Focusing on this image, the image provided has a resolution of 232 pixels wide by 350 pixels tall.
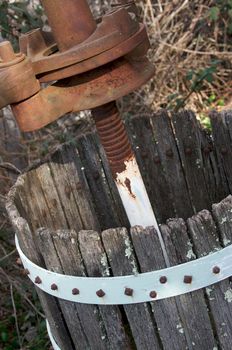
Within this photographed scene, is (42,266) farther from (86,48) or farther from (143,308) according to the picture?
(86,48)

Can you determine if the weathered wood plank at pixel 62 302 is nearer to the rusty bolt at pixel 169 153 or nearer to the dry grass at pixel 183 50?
the rusty bolt at pixel 169 153

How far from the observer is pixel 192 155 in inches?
96.1

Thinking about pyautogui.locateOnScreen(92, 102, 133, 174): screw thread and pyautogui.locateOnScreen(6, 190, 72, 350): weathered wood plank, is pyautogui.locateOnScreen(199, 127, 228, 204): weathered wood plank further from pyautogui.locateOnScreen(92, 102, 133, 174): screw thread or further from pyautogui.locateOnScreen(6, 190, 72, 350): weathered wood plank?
pyautogui.locateOnScreen(6, 190, 72, 350): weathered wood plank

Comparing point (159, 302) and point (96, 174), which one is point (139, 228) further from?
point (96, 174)

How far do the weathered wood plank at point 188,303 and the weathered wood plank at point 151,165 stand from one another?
927mm

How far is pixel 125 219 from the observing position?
253 cm

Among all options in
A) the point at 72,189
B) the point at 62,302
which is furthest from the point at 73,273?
the point at 72,189

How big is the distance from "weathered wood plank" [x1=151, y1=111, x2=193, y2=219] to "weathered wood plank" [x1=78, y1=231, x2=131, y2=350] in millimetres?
906

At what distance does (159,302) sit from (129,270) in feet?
0.43

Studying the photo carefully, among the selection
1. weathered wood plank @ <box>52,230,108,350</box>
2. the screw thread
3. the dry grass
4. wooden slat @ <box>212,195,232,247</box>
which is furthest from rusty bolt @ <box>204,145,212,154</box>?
the dry grass

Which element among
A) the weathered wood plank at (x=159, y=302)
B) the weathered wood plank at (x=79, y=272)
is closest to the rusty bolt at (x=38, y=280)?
the weathered wood plank at (x=79, y=272)

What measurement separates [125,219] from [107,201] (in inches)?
4.5

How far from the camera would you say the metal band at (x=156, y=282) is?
156 centimetres

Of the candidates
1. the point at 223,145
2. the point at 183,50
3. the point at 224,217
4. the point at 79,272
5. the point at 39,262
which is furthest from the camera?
the point at 183,50
